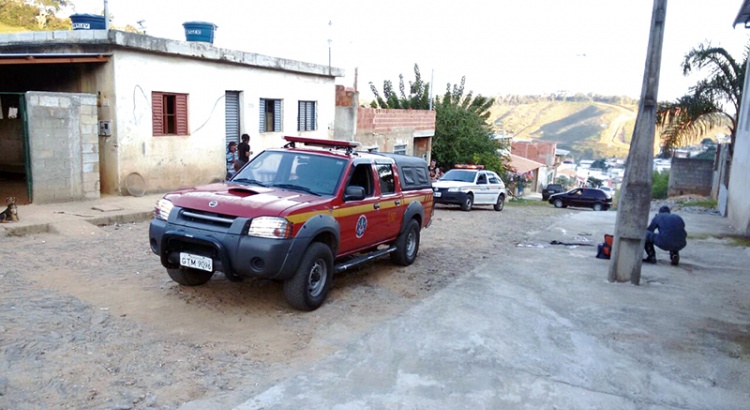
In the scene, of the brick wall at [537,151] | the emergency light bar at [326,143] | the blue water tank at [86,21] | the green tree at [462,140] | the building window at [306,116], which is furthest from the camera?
the brick wall at [537,151]

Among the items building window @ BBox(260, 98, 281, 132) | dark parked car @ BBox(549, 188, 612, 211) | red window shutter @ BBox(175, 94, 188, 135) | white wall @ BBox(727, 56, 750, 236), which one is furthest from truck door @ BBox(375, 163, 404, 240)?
dark parked car @ BBox(549, 188, 612, 211)

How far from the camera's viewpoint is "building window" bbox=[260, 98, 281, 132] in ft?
62.3

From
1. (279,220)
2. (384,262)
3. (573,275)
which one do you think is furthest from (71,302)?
(573,275)

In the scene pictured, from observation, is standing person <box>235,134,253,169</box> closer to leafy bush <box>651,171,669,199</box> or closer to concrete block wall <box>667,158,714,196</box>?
concrete block wall <box>667,158,714,196</box>

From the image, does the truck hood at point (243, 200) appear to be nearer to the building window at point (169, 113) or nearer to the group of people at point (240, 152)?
Result: the group of people at point (240, 152)

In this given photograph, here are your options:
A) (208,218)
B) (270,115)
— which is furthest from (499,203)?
(208,218)

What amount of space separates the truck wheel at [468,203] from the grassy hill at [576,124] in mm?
82109

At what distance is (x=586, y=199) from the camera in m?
32.6

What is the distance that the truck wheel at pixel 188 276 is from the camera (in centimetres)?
702

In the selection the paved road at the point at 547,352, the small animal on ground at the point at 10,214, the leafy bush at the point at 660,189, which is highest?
the small animal on ground at the point at 10,214

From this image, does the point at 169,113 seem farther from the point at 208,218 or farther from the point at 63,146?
the point at 208,218

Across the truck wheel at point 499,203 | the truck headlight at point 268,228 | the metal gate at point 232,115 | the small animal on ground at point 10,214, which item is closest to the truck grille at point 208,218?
the truck headlight at point 268,228

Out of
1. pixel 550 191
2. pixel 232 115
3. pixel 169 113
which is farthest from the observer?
pixel 550 191

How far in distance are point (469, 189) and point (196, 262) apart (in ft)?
51.0
